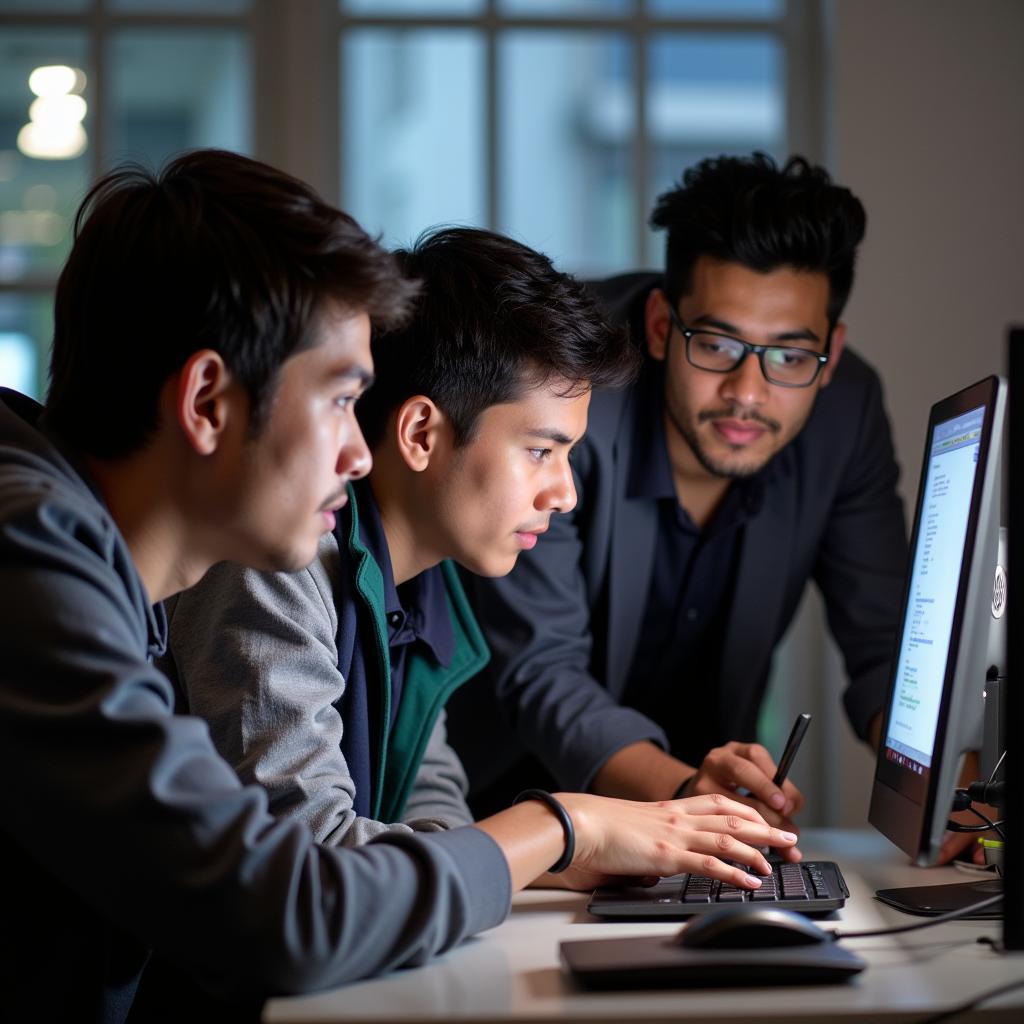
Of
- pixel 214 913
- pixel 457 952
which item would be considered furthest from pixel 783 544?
pixel 214 913

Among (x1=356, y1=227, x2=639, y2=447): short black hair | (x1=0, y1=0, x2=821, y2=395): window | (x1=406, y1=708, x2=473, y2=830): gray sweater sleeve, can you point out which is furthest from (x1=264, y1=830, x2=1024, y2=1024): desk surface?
(x1=0, y1=0, x2=821, y2=395): window

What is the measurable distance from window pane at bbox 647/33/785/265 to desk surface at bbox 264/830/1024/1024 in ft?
7.94

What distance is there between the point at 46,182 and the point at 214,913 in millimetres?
2727

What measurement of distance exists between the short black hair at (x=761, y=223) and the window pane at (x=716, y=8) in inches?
55.2

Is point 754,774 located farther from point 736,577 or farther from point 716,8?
point 716,8

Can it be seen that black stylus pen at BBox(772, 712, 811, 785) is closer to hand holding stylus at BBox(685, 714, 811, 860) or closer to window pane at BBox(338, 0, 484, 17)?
hand holding stylus at BBox(685, 714, 811, 860)

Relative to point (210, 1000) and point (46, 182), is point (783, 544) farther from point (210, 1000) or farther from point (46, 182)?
point (46, 182)

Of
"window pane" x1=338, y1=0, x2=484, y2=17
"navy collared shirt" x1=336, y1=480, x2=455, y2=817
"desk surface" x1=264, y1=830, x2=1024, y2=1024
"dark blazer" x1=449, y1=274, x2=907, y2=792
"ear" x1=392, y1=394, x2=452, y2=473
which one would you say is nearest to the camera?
"desk surface" x1=264, y1=830, x2=1024, y2=1024

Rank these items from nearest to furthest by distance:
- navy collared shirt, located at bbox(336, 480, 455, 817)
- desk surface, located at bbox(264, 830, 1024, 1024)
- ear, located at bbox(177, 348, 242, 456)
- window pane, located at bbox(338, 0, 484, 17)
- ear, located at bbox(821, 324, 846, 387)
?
desk surface, located at bbox(264, 830, 1024, 1024), ear, located at bbox(177, 348, 242, 456), navy collared shirt, located at bbox(336, 480, 455, 817), ear, located at bbox(821, 324, 846, 387), window pane, located at bbox(338, 0, 484, 17)

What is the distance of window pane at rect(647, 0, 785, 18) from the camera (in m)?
3.29

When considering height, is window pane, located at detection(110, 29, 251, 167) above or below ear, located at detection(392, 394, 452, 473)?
above

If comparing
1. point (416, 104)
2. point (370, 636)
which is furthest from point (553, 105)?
point (370, 636)

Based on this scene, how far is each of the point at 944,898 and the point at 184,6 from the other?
282cm

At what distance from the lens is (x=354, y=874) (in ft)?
3.02
